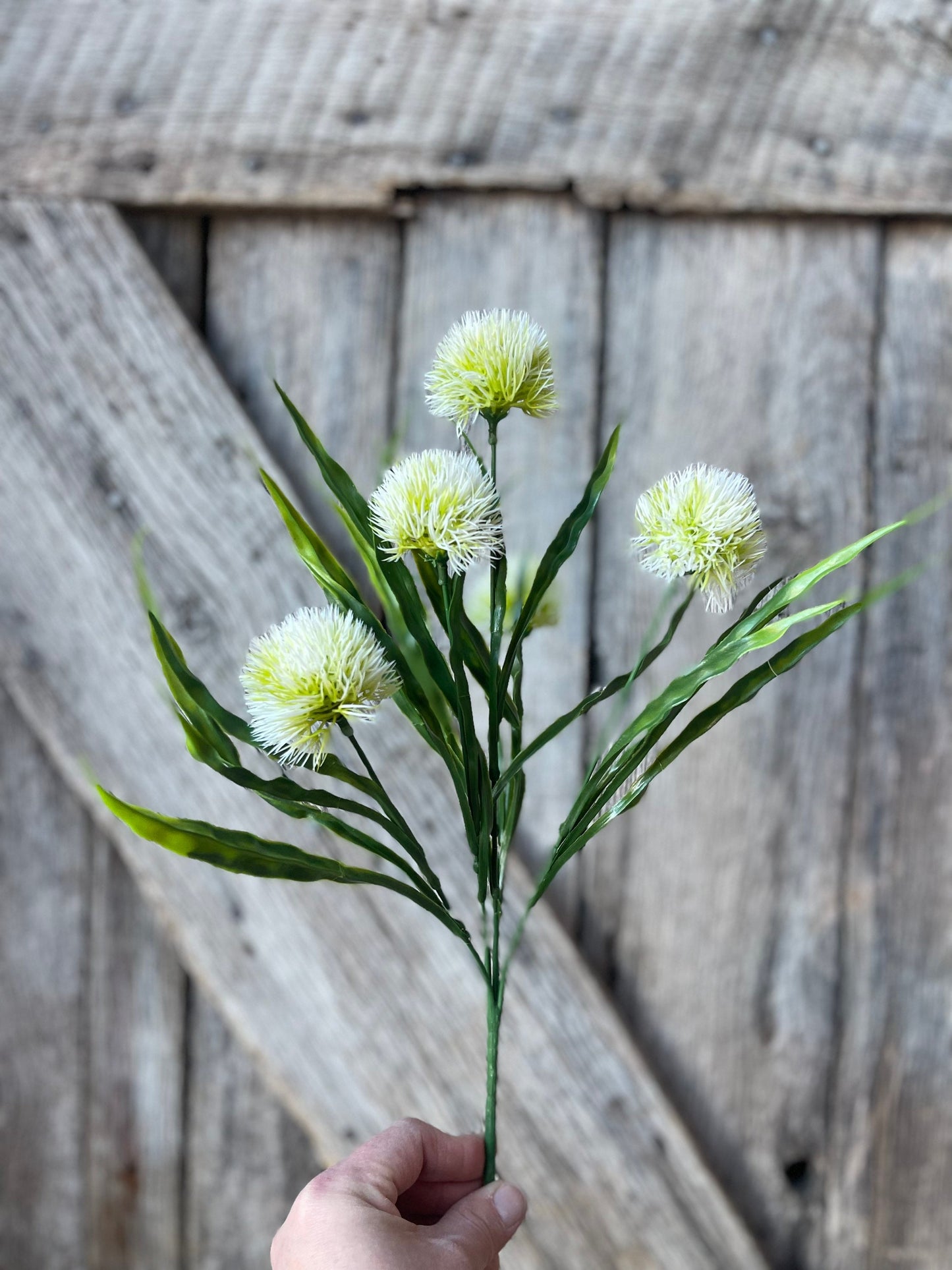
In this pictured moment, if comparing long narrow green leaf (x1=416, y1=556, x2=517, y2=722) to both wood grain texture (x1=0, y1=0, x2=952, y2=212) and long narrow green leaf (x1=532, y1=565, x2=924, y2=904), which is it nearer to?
long narrow green leaf (x1=532, y1=565, x2=924, y2=904)

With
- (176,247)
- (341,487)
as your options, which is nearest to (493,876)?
(341,487)

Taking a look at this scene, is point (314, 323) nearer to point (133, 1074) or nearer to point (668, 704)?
point (668, 704)

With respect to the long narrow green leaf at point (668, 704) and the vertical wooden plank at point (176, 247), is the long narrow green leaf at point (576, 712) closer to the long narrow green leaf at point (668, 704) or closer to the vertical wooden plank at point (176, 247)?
the long narrow green leaf at point (668, 704)

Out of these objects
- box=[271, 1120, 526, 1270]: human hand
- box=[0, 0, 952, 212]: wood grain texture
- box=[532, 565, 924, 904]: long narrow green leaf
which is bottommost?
box=[271, 1120, 526, 1270]: human hand

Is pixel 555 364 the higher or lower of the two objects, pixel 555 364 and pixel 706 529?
the higher

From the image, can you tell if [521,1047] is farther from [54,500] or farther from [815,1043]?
[54,500]

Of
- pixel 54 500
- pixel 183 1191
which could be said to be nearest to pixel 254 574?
pixel 54 500

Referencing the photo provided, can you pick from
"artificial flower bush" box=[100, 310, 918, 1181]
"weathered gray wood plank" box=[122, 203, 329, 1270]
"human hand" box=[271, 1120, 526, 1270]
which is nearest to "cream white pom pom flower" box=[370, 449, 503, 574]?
"artificial flower bush" box=[100, 310, 918, 1181]
